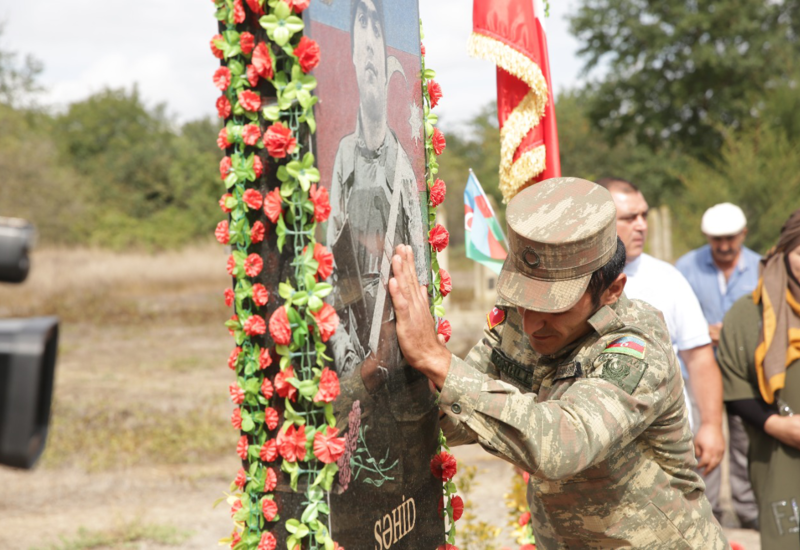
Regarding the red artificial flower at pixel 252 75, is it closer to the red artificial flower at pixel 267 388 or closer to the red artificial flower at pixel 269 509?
the red artificial flower at pixel 267 388

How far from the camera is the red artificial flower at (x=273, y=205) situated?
1.61 meters

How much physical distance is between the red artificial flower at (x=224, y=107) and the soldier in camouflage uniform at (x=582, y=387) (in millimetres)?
526

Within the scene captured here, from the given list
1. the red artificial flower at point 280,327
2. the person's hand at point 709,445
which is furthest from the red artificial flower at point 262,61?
the person's hand at point 709,445

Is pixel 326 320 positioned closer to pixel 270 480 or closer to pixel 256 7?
pixel 270 480

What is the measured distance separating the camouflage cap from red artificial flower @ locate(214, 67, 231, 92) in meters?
0.74

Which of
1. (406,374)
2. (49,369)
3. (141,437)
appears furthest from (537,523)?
(141,437)

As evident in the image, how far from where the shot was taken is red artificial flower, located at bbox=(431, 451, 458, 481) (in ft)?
7.00

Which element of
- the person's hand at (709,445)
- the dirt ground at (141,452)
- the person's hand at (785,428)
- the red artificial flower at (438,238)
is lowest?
the dirt ground at (141,452)

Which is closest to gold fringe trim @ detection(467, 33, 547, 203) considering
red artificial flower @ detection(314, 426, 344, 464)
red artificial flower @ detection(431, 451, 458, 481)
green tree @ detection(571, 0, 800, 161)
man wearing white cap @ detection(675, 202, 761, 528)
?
red artificial flower @ detection(431, 451, 458, 481)

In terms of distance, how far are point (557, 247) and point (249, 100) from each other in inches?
30.3

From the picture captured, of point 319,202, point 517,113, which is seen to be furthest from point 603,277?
point 517,113

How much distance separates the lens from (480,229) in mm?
3473

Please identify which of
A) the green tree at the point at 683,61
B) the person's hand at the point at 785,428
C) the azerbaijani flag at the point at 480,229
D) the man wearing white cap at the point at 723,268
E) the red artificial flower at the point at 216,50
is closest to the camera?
the red artificial flower at the point at 216,50

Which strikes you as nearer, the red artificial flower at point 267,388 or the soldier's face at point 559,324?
the red artificial flower at point 267,388
